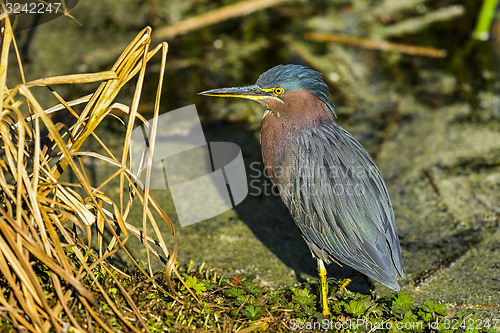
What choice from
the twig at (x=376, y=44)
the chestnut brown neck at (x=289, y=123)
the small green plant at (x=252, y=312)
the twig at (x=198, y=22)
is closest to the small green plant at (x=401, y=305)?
the small green plant at (x=252, y=312)

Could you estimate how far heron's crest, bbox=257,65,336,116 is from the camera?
12.6ft

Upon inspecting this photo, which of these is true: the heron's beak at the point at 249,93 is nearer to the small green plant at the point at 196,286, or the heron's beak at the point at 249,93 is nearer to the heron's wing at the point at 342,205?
the heron's wing at the point at 342,205

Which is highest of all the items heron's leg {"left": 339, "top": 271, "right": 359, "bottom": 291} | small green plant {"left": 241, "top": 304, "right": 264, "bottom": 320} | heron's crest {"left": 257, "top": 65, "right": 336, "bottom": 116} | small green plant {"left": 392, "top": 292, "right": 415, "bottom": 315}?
heron's crest {"left": 257, "top": 65, "right": 336, "bottom": 116}

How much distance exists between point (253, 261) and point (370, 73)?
2.99 meters

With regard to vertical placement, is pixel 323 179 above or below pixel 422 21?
below

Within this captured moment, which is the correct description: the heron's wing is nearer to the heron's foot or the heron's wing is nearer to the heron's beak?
the heron's foot

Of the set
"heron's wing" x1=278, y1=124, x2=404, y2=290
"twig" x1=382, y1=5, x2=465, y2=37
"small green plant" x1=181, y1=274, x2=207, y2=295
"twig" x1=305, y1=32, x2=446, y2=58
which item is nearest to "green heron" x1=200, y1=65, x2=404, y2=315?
"heron's wing" x1=278, y1=124, x2=404, y2=290

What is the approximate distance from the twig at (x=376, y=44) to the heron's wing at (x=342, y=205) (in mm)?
2945

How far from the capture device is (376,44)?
21.2ft

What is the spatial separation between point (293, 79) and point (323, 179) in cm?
72

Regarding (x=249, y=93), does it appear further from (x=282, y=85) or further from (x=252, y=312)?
(x=252, y=312)

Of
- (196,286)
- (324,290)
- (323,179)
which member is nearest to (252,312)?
(196,286)

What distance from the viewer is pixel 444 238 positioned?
4262 millimetres

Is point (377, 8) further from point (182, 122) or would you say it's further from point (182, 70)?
point (182, 122)
